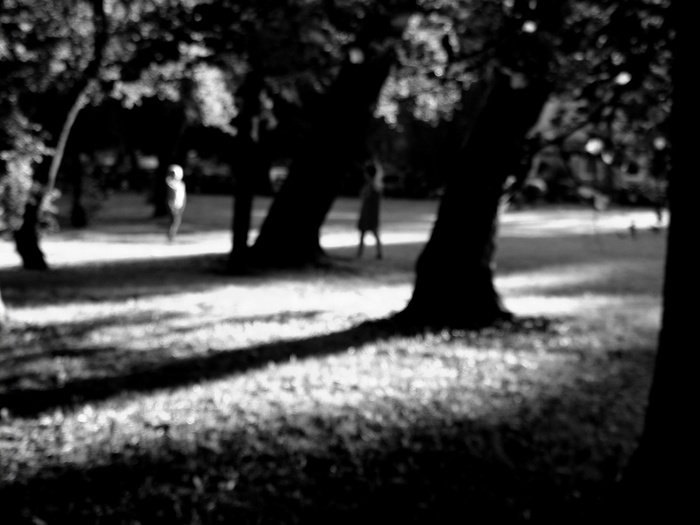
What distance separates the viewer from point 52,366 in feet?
23.7

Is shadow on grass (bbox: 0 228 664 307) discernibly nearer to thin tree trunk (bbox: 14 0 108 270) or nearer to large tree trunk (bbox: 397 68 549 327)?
→ thin tree trunk (bbox: 14 0 108 270)

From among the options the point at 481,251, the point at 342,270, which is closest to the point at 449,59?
the point at 481,251

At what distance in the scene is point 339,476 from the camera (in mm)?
5117

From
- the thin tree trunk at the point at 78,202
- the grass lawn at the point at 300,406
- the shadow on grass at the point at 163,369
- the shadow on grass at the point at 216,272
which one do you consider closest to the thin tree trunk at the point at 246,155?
the shadow on grass at the point at 216,272

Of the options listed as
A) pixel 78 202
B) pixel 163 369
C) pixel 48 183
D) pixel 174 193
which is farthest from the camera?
pixel 78 202

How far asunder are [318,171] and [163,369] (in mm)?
8054

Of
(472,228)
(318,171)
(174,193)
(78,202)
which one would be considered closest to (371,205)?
(318,171)

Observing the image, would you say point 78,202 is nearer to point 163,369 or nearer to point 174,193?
point 174,193

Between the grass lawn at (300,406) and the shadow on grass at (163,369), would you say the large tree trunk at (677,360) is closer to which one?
the grass lawn at (300,406)

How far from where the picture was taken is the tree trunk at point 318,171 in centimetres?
1477

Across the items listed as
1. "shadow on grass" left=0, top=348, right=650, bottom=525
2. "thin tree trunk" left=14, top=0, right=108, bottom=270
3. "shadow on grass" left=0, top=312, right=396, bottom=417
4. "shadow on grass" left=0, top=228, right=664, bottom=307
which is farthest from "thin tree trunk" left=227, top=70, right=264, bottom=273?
"shadow on grass" left=0, top=348, right=650, bottom=525

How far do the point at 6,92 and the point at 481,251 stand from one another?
632cm

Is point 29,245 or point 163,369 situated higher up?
point 29,245

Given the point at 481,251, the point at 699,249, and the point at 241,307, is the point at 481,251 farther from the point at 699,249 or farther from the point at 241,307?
the point at 699,249
